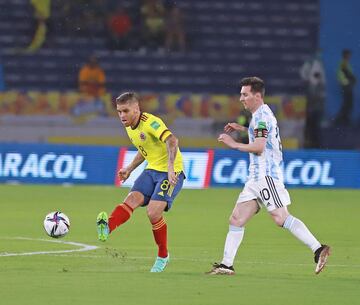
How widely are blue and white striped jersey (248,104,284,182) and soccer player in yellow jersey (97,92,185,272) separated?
0.74 meters

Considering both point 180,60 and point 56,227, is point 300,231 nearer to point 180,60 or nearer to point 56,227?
point 56,227

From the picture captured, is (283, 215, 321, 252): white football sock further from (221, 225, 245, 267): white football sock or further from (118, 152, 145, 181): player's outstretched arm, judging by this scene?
(118, 152, 145, 181): player's outstretched arm

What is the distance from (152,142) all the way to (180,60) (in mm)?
19349

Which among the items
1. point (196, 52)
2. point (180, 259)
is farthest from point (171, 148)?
point (196, 52)

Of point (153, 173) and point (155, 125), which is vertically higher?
point (155, 125)

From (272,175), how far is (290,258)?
2.31 metres

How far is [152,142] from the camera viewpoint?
38.9ft

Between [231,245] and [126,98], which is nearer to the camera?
[231,245]

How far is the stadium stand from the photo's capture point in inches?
1216

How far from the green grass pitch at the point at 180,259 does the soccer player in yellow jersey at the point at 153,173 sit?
450mm

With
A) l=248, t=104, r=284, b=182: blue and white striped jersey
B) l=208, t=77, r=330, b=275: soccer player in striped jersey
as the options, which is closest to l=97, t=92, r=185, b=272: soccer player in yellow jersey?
l=208, t=77, r=330, b=275: soccer player in striped jersey

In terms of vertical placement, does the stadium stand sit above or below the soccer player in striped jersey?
above

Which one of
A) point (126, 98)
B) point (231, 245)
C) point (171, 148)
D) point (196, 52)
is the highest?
point (196, 52)

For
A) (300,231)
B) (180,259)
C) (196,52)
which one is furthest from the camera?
(196,52)
